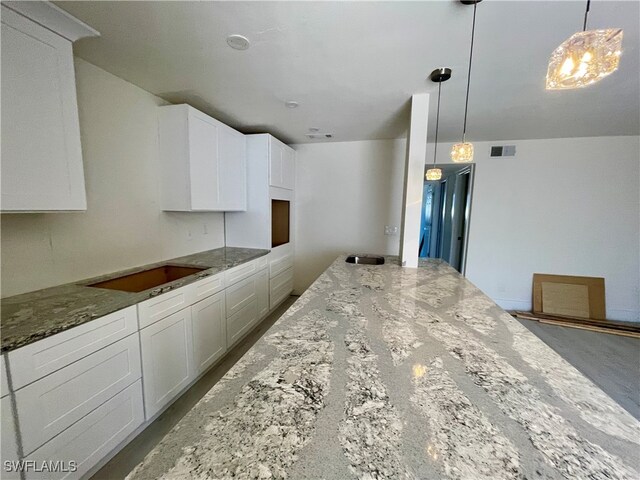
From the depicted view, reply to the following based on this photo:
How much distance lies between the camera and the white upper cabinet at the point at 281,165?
3.07m

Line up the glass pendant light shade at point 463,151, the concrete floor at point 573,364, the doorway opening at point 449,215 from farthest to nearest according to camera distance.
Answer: the doorway opening at point 449,215 → the glass pendant light shade at point 463,151 → the concrete floor at point 573,364

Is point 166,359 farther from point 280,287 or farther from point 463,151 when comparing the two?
point 463,151

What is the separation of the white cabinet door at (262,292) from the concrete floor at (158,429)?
55 centimetres

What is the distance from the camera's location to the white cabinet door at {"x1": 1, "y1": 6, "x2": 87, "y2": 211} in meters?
1.13

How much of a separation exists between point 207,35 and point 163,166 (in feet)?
4.13

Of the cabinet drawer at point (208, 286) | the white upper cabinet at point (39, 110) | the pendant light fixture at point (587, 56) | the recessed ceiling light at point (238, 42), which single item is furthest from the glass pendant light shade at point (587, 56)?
the cabinet drawer at point (208, 286)

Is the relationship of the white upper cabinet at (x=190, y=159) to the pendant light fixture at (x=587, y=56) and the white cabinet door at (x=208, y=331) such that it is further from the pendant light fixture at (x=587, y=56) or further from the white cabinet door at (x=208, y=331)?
the pendant light fixture at (x=587, y=56)

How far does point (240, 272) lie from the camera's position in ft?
8.17

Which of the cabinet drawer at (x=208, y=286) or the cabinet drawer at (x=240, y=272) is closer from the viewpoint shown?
the cabinet drawer at (x=208, y=286)

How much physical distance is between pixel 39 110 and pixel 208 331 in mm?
1726

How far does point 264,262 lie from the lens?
300cm

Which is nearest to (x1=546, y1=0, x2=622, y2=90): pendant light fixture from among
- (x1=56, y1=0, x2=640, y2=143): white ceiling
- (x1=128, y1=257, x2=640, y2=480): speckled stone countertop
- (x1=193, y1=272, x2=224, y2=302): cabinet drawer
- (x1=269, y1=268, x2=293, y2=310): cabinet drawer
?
(x1=56, y1=0, x2=640, y2=143): white ceiling

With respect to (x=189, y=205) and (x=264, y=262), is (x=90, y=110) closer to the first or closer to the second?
(x=189, y=205)

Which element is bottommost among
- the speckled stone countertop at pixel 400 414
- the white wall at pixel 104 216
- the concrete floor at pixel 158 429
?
the concrete floor at pixel 158 429
